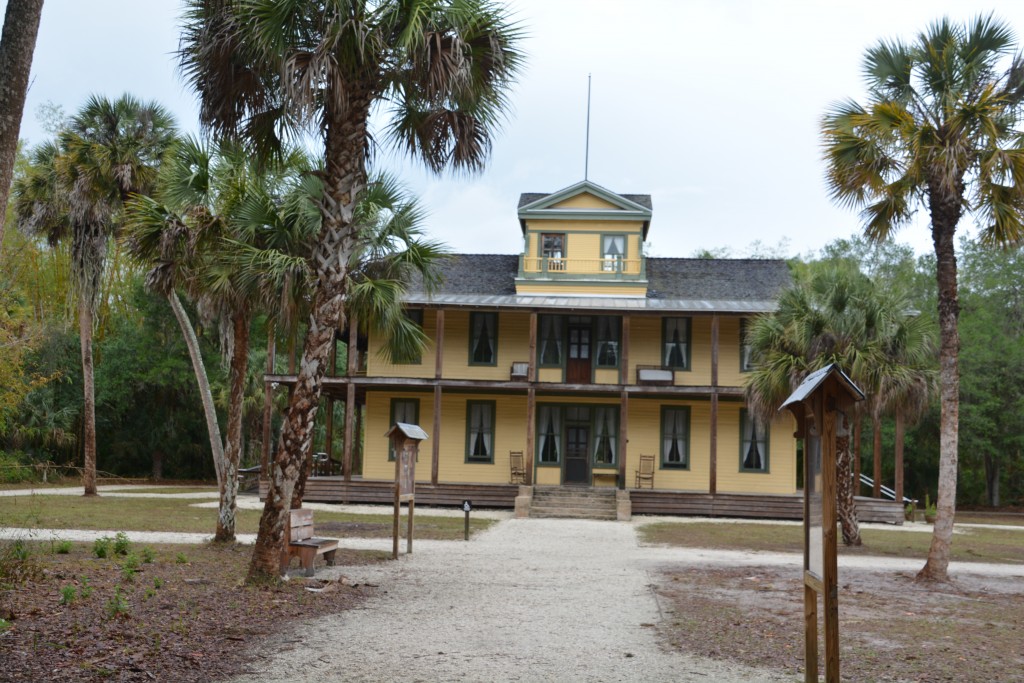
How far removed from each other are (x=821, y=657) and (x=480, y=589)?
168 inches

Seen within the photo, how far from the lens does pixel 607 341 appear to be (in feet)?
89.7

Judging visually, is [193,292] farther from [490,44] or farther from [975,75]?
[975,75]

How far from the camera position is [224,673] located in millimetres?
6184

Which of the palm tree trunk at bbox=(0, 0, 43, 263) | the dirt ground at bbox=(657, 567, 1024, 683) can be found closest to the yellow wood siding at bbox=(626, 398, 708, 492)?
the dirt ground at bbox=(657, 567, 1024, 683)

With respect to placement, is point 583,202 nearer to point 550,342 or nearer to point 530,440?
point 550,342

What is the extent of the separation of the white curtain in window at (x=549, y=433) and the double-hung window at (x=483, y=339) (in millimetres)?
2071

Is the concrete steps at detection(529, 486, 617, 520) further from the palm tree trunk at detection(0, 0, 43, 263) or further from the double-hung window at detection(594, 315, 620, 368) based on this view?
the palm tree trunk at detection(0, 0, 43, 263)

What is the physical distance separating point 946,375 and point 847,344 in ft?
13.8

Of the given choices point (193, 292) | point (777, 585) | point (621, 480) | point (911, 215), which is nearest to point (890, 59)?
point (911, 215)

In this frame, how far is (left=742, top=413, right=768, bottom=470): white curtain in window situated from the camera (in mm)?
26516

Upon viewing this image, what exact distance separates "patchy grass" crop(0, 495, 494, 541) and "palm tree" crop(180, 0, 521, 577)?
6.11m

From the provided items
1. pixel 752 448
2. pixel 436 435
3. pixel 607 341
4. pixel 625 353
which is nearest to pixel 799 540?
pixel 625 353

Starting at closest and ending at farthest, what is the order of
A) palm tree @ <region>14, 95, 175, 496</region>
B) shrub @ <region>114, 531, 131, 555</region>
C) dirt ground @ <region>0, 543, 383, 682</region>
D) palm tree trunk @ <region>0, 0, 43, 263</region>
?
palm tree trunk @ <region>0, 0, 43, 263</region>
dirt ground @ <region>0, 543, 383, 682</region>
shrub @ <region>114, 531, 131, 555</region>
palm tree @ <region>14, 95, 175, 496</region>

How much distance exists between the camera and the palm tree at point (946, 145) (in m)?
11.8
